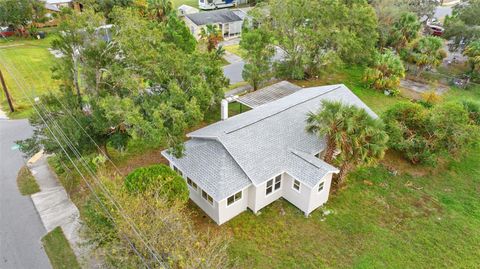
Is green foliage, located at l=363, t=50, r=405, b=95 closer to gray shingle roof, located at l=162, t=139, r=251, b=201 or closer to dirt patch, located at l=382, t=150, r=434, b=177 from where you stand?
dirt patch, located at l=382, t=150, r=434, b=177

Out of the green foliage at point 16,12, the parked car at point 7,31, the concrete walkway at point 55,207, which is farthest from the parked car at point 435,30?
the parked car at point 7,31

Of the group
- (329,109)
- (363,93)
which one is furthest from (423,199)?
(363,93)

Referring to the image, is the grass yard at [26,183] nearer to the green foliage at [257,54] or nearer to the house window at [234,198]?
the house window at [234,198]

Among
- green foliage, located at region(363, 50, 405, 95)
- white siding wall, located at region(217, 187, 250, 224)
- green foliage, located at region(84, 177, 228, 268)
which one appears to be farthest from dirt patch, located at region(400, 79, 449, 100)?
green foliage, located at region(84, 177, 228, 268)

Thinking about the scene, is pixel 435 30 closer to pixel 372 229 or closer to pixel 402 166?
pixel 402 166

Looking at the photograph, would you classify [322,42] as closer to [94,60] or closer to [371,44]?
[371,44]

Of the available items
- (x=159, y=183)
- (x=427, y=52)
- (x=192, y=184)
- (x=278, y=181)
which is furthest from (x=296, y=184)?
(x=427, y=52)

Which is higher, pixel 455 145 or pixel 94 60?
pixel 94 60

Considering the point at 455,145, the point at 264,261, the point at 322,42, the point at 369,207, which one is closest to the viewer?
the point at 264,261
